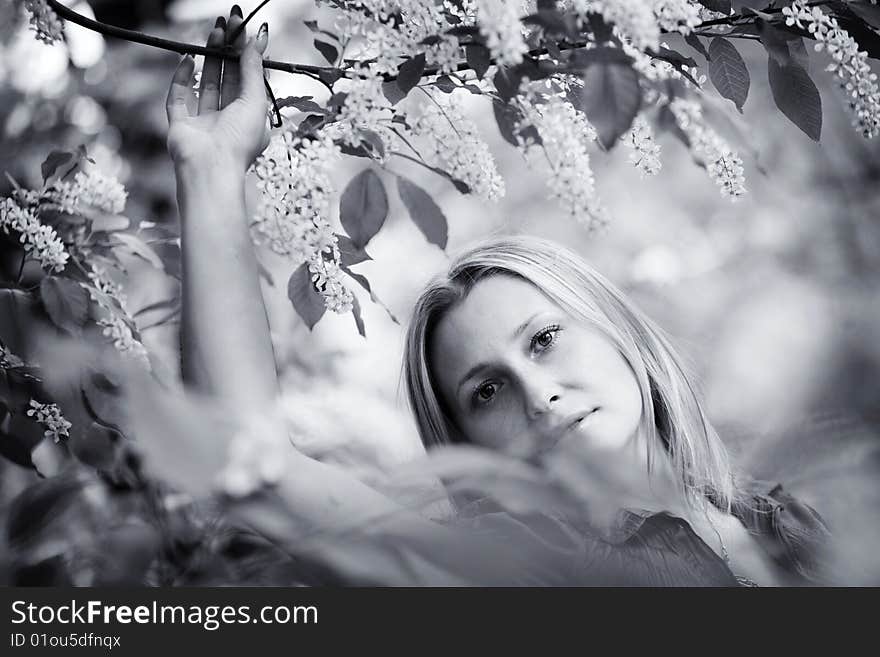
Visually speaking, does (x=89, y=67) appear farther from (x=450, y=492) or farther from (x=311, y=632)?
(x=450, y=492)

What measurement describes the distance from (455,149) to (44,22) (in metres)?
0.40

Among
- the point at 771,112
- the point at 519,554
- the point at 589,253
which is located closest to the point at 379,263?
the point at 589,253

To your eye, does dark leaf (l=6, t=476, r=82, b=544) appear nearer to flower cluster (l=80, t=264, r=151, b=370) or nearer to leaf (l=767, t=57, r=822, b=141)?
flower cluster (l=80, t=264, r=151, b=370)

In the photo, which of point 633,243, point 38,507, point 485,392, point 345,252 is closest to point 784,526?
point 485,392

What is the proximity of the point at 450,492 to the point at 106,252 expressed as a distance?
2.62 ft

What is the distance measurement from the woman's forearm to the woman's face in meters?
0.44

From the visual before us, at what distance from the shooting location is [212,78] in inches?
33.2

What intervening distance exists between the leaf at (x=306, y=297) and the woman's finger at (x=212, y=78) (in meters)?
0.18

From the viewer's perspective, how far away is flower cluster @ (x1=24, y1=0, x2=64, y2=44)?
820mm

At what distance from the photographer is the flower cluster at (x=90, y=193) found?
1021mm

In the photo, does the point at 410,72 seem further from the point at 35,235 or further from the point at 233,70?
the point at 35,235

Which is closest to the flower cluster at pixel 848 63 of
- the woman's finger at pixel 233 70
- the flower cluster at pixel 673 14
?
the flower cluster at pixel 673 14

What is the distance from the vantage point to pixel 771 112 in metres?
2.62

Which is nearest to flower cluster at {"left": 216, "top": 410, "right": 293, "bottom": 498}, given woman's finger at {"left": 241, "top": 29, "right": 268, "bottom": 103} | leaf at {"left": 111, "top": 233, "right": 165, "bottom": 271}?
woman's finger at {"left": 241, "top": 29, "right": 268, "bottom": 103}
